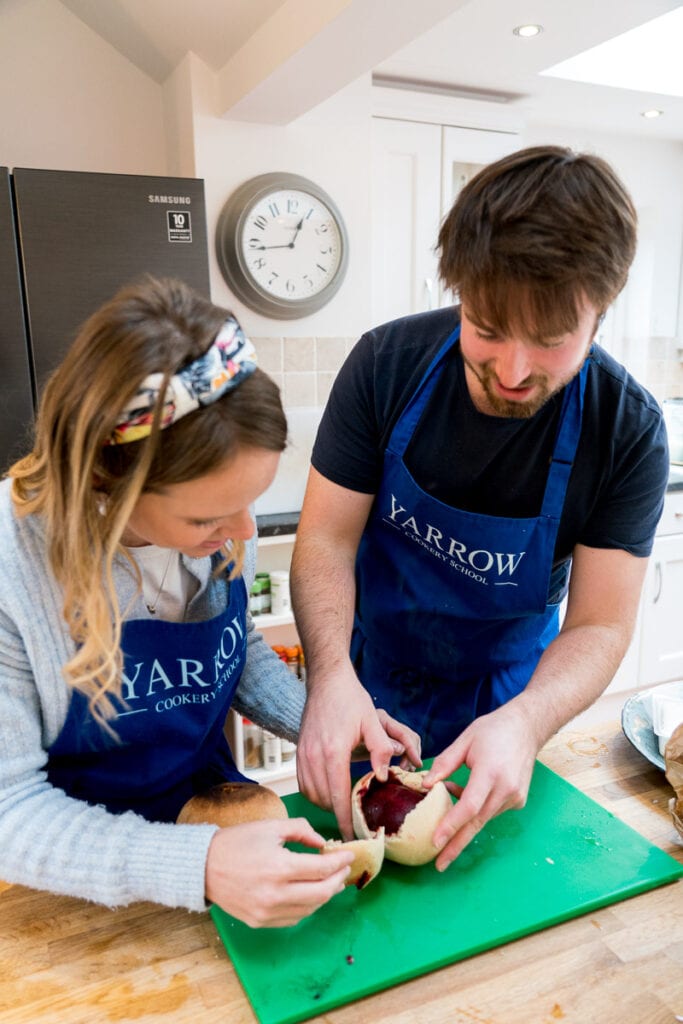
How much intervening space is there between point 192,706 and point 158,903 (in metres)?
0.24

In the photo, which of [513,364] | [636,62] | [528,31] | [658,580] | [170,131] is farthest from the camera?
[658,580]

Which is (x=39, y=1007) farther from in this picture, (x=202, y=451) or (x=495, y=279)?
(x=495, y=279)

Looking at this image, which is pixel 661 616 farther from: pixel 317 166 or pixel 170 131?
pixel 170 131

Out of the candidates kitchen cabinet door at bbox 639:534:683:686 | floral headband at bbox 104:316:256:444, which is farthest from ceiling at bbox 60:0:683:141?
kitchen cabinet door at bbox 639:534:683:686

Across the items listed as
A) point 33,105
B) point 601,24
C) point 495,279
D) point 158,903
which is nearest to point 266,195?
point 33,105

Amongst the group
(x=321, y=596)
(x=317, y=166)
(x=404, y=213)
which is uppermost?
(x=317, y=166)

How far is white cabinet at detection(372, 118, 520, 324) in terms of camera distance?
257cm

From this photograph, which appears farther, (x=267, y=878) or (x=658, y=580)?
(x=658, y=580)

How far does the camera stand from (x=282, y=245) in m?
2.32

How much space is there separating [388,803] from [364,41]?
1536mm

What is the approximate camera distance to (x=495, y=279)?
79 centimetres

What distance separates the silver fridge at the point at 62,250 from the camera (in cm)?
177

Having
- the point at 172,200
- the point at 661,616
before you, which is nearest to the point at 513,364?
the point at 172,200

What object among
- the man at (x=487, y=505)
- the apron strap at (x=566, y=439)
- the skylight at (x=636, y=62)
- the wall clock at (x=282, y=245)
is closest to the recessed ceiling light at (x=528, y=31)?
the skylight at (x=636, y=62)
